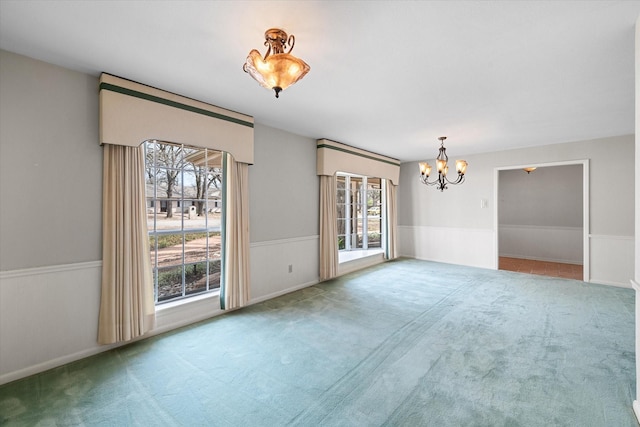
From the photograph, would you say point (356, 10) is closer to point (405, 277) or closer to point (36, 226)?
point (36, 226)

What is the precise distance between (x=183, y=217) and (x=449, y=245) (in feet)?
19.1

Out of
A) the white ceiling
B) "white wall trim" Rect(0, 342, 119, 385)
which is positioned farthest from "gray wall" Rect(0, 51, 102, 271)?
"white wall trim" Rect(0, 342, 119, 385)

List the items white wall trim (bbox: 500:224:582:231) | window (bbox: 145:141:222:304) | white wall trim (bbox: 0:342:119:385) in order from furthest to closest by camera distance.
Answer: white wall trim (bbox: 500:224:582:231)
window (bbox: 145:141:222:304)
white wall trim (bbox: 0:342:119:385)

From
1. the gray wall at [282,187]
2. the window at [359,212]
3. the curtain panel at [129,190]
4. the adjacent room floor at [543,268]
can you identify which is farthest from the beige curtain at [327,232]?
the adjacent room floor at [543,268]

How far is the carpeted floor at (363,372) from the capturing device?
5.97 ft

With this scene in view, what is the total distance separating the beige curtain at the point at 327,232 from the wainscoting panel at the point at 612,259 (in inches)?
179

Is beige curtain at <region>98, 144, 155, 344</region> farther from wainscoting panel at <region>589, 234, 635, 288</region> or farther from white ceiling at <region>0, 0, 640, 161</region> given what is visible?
wainscoting panel at <region>589, 234, 635, 288</region>

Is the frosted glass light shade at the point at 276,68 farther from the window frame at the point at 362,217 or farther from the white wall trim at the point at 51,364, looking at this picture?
the window frame at the point at 362,217

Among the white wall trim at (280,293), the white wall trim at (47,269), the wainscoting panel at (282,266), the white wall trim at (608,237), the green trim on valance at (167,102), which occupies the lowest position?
the white wall trim at (280,293)

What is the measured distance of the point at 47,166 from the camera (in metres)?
2.38

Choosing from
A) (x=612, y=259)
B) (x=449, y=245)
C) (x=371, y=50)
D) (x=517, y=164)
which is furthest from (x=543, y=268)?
(x=371, y=50)

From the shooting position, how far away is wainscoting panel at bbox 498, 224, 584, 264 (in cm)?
673

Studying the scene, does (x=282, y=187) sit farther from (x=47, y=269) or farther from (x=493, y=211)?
(x=493, y=211)

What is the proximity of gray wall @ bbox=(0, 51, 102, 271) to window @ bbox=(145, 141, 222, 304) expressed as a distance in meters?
0.56
